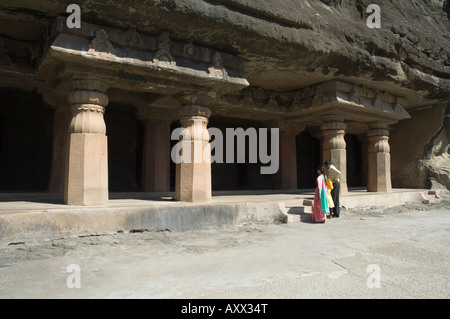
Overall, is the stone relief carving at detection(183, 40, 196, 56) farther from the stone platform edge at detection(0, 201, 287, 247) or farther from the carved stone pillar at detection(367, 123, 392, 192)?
the carved stone pillar at detection(367, 123, 392, 192)

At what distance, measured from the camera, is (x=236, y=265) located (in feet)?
9.71

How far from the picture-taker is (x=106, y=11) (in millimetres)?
3859

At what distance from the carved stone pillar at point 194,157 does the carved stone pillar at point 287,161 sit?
12.8 feet

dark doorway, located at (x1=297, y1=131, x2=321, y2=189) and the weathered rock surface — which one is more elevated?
the weathered rock surface

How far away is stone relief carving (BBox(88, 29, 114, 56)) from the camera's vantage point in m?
3.97

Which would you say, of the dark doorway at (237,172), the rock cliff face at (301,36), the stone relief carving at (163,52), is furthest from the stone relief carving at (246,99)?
the stone relief carving at (163,52)

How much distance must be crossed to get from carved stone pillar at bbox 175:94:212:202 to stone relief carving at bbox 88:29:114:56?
1.38m

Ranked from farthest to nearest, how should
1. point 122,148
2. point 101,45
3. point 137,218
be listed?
point 122,148 → point 137,218 → point 101,45

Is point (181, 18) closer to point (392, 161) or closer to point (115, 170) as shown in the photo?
point (115, 170)

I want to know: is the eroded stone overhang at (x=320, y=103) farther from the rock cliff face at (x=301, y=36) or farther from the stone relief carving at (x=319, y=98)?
the rock cliff face at (x=301, y=36)

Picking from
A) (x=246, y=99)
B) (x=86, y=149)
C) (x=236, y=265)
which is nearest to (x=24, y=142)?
(x=86, y=149)

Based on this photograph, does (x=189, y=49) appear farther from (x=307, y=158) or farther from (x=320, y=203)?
(x=307, y=158)

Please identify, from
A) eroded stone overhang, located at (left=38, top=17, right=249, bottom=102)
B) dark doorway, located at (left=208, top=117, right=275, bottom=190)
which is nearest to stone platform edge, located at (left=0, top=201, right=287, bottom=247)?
eroded stone overhang, located at (left=38, top=17, right=249, bottom=102)

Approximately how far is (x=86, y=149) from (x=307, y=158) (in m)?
9.24
